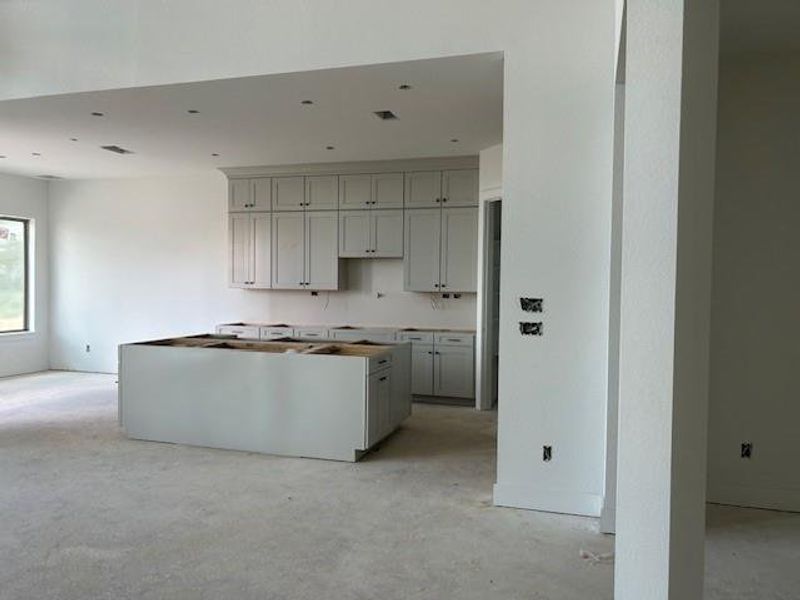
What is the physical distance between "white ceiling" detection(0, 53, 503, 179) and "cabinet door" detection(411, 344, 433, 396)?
2.16 meters

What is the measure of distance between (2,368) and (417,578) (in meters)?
7.47

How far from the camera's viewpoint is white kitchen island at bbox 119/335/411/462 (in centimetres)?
449

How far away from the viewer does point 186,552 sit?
2977mm

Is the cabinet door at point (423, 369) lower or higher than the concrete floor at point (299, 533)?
higher

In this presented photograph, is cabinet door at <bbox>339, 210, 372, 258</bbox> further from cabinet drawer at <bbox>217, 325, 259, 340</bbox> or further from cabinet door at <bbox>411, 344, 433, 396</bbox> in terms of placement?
cabinet drawer at <bbox>217, 325, 259, 340</bbox>

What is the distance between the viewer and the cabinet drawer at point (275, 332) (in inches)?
283

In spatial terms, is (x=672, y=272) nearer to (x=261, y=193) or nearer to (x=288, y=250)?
(x=288, y=250)

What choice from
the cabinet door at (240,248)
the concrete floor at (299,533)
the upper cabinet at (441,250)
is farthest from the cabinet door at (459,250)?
the cabinet door at (240,248)

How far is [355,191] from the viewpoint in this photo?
23.2ft

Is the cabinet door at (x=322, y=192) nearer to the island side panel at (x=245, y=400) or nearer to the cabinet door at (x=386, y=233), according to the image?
the cabinet door at (x=386, y=233)

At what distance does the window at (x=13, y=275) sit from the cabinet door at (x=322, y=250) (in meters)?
4.33

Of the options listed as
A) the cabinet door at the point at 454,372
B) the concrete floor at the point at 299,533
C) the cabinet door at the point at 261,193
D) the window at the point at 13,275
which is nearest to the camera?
the concrete floor at the point at 299,533

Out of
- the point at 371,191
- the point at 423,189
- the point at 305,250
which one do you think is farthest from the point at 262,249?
the point at 423,189

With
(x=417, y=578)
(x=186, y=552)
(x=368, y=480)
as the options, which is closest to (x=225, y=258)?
(x=368, y=480)
